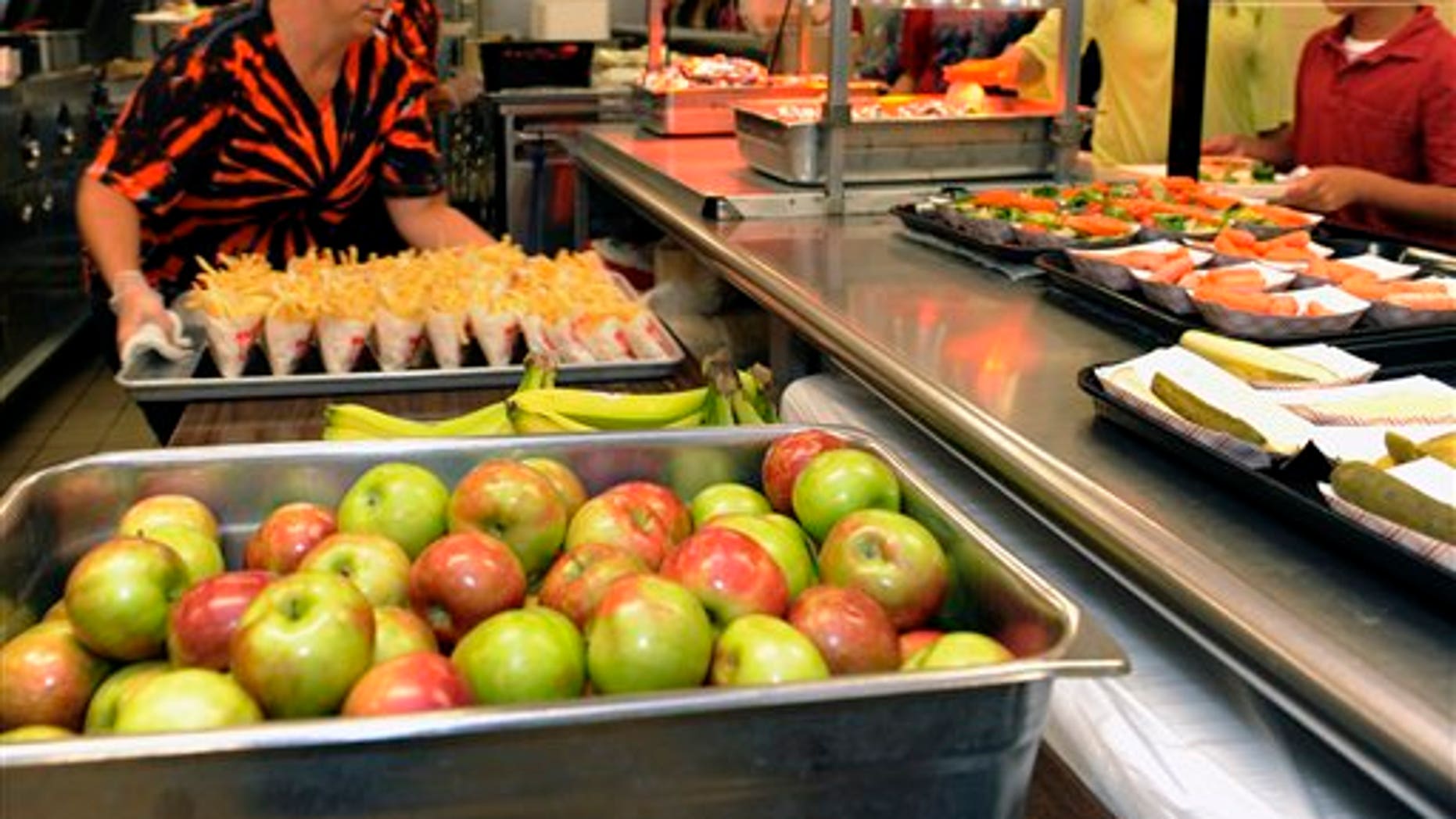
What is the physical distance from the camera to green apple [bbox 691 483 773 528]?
137 centimetres

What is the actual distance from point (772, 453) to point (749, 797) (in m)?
0.50

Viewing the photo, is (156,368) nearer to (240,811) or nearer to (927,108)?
(927,108)

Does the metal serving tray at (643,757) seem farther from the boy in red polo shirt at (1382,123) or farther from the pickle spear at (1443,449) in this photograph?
the boy in red polo shirt at (1382,123)

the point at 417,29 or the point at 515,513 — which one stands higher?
the point at 417,29

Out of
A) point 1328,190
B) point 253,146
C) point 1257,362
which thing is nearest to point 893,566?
point 1257,362

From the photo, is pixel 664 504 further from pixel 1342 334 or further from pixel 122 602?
pixel 1342 334

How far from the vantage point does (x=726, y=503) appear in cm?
138

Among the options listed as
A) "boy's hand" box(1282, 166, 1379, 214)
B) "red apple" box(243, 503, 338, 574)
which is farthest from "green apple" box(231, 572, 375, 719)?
"boy's hand" box(1282, 166, 1379, 214)

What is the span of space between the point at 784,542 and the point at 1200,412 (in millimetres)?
424

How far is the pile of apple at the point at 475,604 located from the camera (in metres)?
1.00

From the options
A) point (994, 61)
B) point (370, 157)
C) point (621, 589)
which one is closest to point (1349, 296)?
point (621, 589)

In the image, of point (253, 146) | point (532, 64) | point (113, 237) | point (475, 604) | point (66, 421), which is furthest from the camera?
point (532, 64)

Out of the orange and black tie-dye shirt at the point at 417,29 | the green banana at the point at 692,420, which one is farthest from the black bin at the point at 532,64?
the green banana at the point at 692,420

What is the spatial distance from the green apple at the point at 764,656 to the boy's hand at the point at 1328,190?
9.36 ft
